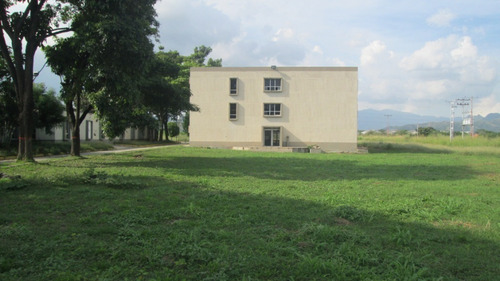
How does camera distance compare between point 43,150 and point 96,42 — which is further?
point 43,150

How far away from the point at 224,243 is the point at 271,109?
32.7 metres

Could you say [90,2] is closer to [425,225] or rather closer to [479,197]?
[425,225]

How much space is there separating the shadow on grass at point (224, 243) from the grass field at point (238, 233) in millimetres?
17

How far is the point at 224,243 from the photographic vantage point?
4.72 m

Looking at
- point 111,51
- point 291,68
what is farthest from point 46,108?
point 291,68

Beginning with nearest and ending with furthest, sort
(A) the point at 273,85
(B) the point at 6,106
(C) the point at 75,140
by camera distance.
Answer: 1. (C) the point at 75,140
2. (B) the point at 6,106
3. (A) the point at 273,85

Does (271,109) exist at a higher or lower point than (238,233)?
higher

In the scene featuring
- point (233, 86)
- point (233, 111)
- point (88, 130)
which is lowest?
point (88, 130)

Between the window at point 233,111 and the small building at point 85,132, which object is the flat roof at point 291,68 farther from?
the small building at point 85,132

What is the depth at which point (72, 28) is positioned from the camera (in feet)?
48.6

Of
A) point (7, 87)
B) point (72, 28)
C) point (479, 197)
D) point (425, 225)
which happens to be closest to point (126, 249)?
point (425, 225)

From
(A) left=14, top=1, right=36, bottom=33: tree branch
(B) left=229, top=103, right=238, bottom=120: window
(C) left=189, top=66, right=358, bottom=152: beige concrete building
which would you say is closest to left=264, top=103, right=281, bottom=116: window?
(C) left=189, top=66, right=358, bottom=152: beige concrete building

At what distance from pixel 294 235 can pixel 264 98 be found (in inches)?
1269

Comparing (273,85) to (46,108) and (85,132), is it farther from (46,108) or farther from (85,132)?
(46,108)
